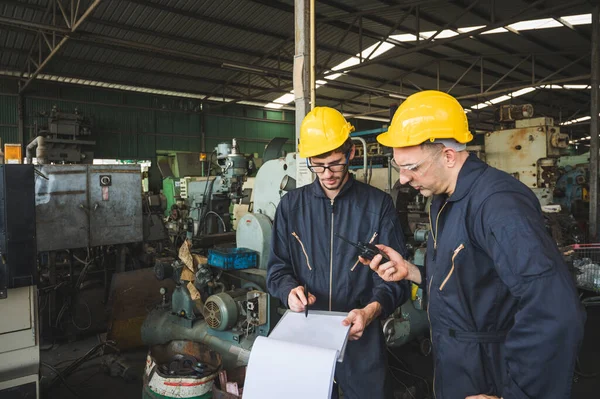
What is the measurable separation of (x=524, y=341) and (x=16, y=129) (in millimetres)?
11456

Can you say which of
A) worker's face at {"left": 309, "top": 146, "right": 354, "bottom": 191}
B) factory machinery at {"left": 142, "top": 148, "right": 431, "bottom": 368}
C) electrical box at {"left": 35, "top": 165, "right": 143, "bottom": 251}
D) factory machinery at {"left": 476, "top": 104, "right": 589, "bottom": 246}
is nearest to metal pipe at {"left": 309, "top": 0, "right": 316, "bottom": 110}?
factory machinery at {"left": 142, "top": 148, "right": 431, "bottom": 368}

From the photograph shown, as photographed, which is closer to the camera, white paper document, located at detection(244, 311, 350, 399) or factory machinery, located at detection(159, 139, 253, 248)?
white paper document, located at detection(244, 311, 350, 399)

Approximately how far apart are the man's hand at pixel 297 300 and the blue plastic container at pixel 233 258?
1.65 meters

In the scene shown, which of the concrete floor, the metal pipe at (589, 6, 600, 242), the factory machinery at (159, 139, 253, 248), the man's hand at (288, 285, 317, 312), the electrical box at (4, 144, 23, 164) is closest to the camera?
the man's hand at (288, 285, 317, 312)

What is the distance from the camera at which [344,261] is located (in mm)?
1688

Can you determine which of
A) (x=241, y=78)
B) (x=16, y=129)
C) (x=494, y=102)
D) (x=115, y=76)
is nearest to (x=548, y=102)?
(x=494, y=102)

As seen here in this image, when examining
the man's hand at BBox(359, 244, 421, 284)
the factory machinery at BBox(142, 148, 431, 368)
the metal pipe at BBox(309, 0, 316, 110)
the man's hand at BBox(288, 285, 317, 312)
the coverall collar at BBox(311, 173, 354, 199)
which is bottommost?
the factory machinery at BBox(142, 148, 431, 368)

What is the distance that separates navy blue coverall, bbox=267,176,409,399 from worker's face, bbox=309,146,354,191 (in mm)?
38

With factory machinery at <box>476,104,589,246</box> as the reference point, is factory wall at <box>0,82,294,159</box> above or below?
above

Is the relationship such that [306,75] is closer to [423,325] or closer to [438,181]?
[438,181]

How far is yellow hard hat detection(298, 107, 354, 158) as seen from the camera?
1741 mm

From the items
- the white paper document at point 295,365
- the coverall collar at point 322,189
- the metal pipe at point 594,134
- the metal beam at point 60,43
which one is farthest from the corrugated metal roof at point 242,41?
the white paper document at point 295,365

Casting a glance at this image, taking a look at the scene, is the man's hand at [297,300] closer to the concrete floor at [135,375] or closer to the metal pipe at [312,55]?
the metal pipe at [312,55]

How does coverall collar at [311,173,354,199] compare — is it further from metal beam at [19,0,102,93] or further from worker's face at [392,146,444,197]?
metal beam at [19,0,102,93]
